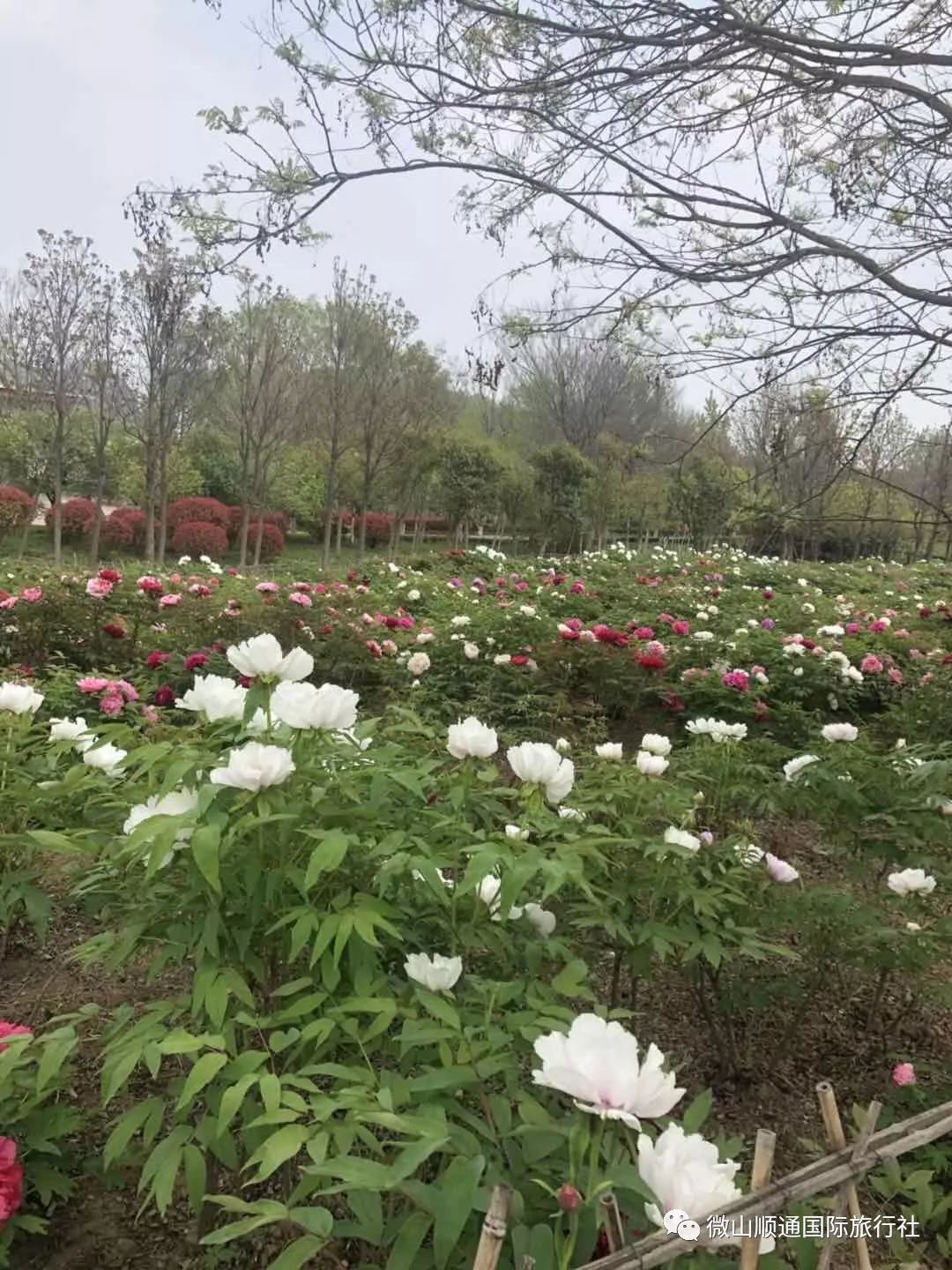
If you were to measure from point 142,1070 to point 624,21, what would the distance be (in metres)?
3.27

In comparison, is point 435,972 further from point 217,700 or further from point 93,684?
point 93,684

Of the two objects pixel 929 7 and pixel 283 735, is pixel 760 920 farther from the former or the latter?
pixel 929 7

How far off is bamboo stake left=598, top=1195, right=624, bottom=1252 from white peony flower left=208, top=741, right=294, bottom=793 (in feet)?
1.99

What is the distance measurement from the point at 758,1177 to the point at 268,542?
65.5 feet

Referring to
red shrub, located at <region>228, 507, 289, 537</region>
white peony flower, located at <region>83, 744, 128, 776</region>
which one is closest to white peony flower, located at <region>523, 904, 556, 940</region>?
white peony flower, located at <region>83, 744, 128, 776</region>

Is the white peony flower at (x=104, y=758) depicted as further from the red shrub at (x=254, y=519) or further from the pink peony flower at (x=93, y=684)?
the red shrub at (x=254, y=519)

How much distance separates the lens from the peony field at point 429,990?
0.82 m

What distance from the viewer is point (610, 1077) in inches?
29.0

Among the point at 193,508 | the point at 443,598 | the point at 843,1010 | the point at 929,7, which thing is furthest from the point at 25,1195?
A: the point at 193,508

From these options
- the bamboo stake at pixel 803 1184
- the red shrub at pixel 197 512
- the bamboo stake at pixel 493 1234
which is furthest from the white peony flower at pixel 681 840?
the red shrub at pixel 197 512

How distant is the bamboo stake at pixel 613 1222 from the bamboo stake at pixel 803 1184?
1cm

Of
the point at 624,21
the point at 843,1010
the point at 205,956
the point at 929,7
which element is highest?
the point at 929,7

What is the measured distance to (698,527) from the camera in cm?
2072

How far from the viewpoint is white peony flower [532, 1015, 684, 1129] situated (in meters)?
0.73
